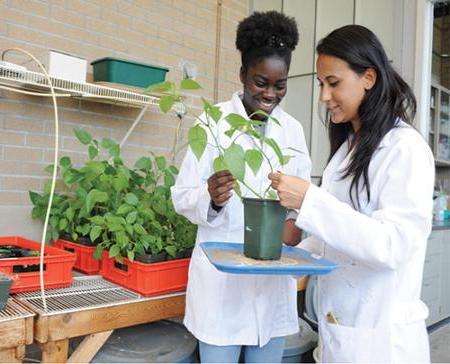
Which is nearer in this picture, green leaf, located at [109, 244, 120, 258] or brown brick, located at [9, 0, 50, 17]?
green leaf, located at [109, 244, 120, 258]

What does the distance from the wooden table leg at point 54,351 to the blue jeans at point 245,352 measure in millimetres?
401

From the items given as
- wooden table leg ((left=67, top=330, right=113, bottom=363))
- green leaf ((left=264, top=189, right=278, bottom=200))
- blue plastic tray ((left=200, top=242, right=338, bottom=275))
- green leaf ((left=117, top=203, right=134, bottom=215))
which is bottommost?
wooden table leg ((left=67, top=330, right=113, bottom=363))

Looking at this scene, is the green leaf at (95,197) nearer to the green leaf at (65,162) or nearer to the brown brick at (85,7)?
the green leaf at (65,162)

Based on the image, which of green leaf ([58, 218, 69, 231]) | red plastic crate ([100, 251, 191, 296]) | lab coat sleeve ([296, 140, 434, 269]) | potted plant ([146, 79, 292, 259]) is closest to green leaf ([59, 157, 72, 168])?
green leaf ([58, 218, 69, 231])

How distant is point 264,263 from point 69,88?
124 cm

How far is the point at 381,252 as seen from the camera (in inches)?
32.8

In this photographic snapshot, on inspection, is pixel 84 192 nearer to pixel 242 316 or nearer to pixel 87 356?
pixel 87 356

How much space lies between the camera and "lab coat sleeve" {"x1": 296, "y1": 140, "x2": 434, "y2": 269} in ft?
2.74

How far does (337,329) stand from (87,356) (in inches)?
30.9

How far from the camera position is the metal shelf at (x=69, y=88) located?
158cm

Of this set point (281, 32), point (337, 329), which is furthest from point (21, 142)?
point (337, 329)

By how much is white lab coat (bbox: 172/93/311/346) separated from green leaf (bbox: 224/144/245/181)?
0.21 metres

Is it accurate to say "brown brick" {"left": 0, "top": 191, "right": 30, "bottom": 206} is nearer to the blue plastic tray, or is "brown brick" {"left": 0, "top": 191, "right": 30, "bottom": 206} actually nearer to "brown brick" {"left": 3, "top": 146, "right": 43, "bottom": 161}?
"brown brick" {"left": 3, "top": 146, "right": 43, "bottom": 161}

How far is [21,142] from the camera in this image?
1.88 m
